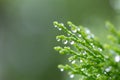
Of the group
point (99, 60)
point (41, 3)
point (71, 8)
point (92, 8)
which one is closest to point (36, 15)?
point (41, 3)

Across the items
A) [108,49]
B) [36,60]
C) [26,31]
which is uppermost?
[26,31]

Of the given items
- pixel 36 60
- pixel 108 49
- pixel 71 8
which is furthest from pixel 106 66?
pixel 71 8

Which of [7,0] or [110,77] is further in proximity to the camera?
[7,0]

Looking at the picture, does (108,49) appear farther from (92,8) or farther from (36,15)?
(92,8)

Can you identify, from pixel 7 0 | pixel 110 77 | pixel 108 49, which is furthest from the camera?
pixel 7 0

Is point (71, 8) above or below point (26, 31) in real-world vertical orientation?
above

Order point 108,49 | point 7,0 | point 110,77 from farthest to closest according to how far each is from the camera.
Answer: point 7,0 → point 110,77 → point 108,49
